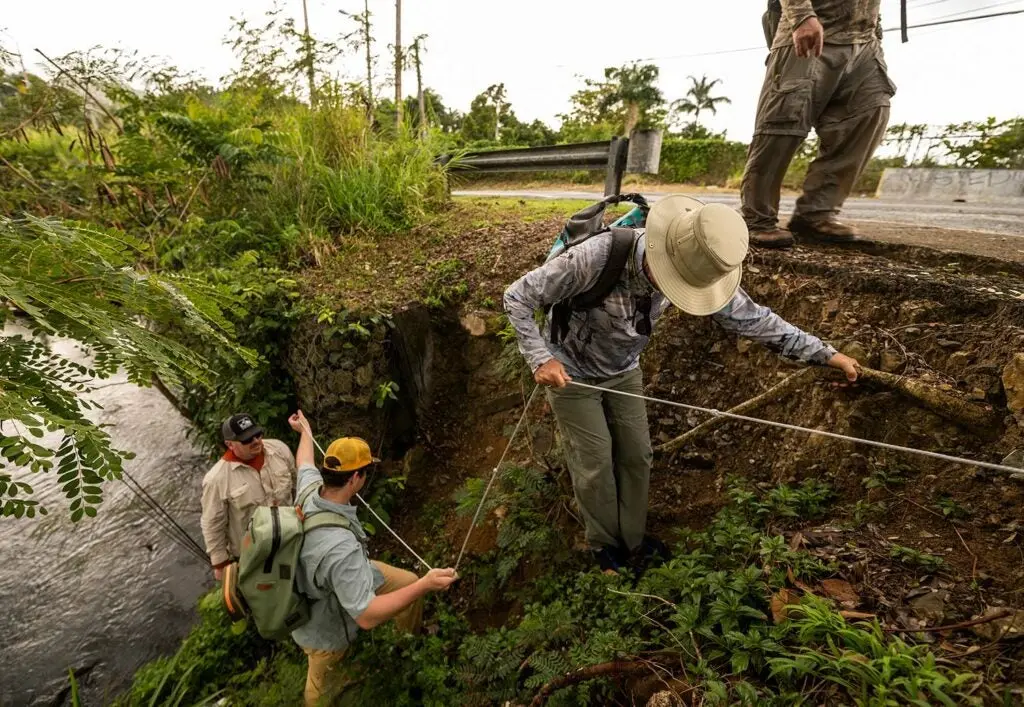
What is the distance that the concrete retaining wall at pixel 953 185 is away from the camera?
9.10m

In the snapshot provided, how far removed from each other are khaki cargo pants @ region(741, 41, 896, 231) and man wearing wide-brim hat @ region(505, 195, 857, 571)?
5.40ft

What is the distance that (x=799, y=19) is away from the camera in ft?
10.4

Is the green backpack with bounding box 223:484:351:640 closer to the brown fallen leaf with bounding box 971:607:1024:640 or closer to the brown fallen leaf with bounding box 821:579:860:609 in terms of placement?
the brown fallen leaf with bounding box 821:579:860:609

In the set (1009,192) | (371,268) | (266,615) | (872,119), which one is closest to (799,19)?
(872,119)

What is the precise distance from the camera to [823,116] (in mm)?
3650

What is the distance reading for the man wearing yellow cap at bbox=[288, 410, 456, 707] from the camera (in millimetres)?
2434

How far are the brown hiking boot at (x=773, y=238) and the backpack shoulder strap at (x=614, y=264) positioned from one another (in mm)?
1902

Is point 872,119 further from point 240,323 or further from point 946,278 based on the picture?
point 240,323

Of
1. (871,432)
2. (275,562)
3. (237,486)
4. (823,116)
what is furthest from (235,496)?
(823,116)

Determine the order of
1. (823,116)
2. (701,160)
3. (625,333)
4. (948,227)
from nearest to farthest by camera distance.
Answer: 1. (625,333)
2. (823,116)
3. (948,227)
4. (701,160)

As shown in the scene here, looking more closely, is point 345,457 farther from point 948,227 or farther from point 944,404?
point 948,227

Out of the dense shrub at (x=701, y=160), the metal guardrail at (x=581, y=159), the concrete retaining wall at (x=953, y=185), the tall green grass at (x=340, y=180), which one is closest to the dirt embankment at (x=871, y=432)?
the metal guardrail at (x=581, y=159)

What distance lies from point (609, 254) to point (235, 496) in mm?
3374

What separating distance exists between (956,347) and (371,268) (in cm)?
498
